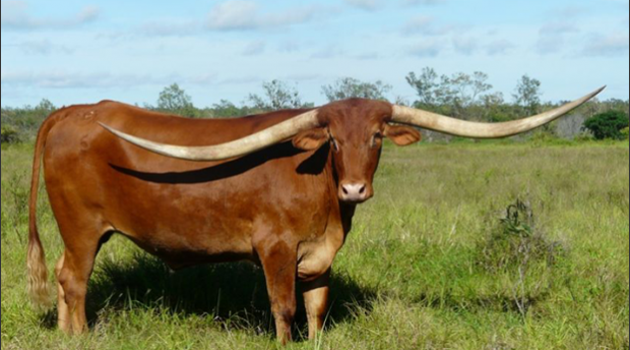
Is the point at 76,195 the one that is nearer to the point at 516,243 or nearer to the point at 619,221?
the point at 516,243

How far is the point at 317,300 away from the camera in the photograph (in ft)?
15.4

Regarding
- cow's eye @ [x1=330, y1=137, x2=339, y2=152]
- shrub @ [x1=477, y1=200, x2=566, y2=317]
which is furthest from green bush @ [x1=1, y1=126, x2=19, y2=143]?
cow's eye @ [x1=330, y1=137, x2=339, y2=152]

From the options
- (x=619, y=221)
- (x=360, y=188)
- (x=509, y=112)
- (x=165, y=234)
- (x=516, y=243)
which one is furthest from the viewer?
(x=509, y=112)

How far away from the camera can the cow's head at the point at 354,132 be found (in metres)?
4.02

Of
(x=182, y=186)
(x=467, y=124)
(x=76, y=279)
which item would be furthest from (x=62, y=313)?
(x=467, y=124)

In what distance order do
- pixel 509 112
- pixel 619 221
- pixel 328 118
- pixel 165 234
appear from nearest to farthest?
pixel 328 118, pixel 165 234, pixel 619 221, pixel 509 112

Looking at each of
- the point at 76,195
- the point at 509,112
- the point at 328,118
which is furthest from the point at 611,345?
the point at 509,112

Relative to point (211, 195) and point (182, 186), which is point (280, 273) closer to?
point (211, 195)

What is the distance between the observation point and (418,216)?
761 cm

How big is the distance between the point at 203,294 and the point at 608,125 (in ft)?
102

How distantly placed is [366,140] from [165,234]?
1.51 metres

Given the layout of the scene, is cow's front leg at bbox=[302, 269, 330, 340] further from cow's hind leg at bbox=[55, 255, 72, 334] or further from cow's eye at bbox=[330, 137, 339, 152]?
cow's hind leg at bbox=[55, 255, 72, 334]

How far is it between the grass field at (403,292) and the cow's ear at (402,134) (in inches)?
43.2

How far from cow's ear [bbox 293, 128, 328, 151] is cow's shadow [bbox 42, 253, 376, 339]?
3.99 feet
